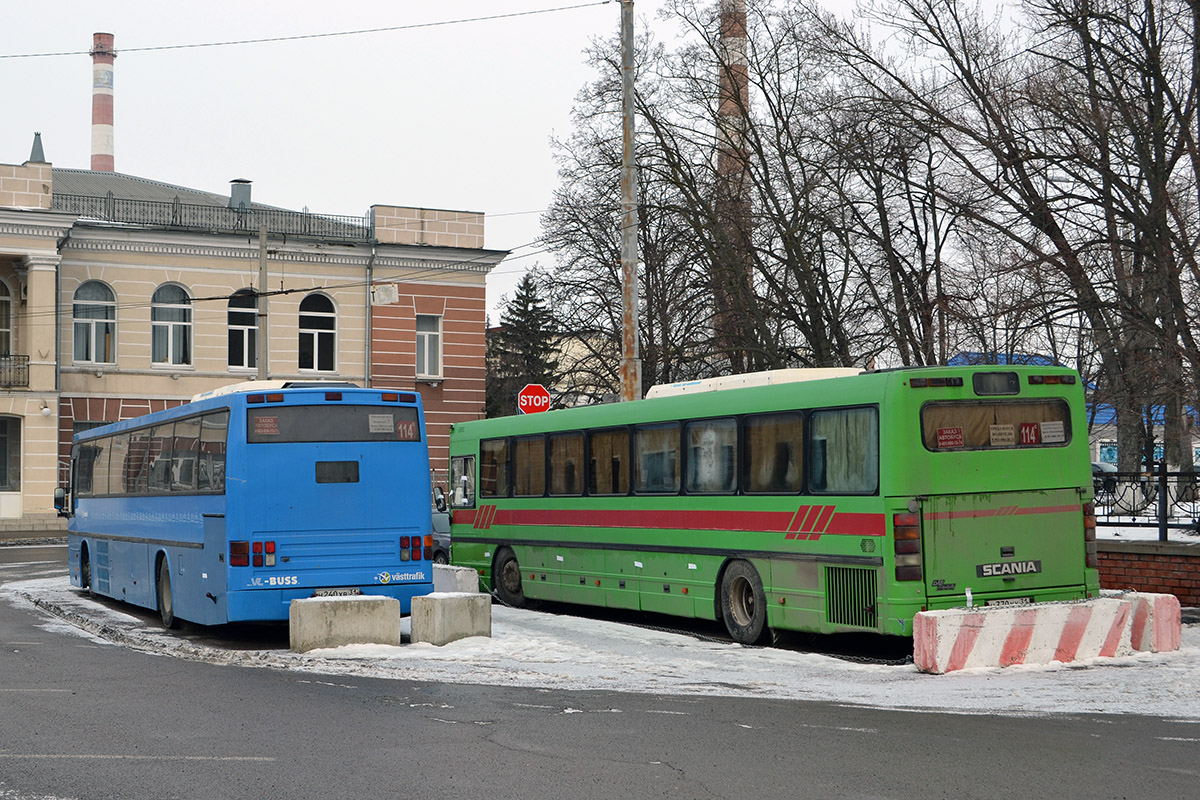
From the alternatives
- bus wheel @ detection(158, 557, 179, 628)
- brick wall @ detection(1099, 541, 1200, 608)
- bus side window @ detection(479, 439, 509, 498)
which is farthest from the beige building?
brick wall @ detection(1099, 541, 1200, 608)

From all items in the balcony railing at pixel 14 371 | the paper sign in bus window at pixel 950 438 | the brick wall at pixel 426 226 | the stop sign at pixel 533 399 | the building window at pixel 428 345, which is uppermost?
the brick wall at pixel 426 226

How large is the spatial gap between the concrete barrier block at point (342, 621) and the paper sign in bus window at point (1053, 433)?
6440 mm

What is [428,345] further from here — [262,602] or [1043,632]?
[1043,632]

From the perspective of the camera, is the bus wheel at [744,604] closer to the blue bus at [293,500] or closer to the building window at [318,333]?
the blue bus at [293,500]

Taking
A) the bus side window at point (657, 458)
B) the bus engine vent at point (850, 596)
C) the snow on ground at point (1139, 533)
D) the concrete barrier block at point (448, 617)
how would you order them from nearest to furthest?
the bus engine vent at point (850, 596) → the concrete barrier block at point (448, 617) → the bus side window at point (657, 458) → the snow on ground at point (1139, 533)

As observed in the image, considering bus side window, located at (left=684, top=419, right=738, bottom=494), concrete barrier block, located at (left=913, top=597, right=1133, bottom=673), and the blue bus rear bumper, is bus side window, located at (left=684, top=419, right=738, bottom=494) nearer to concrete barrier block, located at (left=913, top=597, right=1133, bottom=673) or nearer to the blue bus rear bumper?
the blue bus rear bumper

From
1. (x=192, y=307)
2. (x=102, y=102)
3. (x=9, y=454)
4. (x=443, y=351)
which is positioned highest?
(x=102, y=102)

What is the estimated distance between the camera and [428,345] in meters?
49.2

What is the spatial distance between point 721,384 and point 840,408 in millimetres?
2641

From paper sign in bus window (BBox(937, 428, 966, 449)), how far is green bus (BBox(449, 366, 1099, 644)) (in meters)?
0.01

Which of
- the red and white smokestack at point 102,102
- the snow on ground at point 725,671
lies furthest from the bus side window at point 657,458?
the red and white smokestack at point 102,102

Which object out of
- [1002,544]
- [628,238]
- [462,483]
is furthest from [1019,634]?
[628,238]

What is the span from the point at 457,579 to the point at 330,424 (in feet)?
9.22

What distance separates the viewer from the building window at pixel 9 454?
1689 inches
